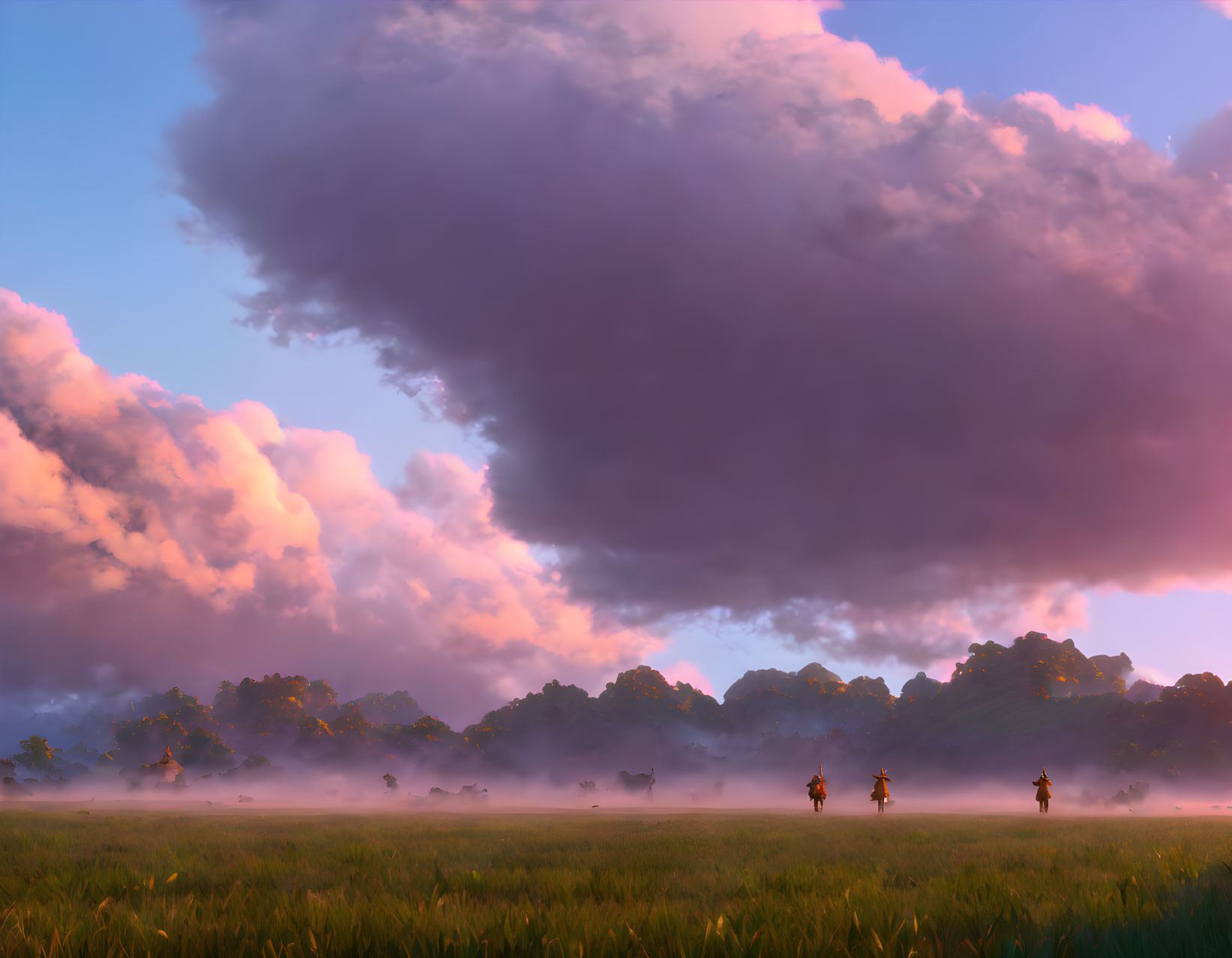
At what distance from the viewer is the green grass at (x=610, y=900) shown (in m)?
3.97

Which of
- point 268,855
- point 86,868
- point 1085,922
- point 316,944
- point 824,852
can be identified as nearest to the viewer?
point 316,944

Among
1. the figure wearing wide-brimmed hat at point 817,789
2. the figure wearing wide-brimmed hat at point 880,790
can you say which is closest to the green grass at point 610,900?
the figure wearing wide-brimmed hat at point 817,789

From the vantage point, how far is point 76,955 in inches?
155

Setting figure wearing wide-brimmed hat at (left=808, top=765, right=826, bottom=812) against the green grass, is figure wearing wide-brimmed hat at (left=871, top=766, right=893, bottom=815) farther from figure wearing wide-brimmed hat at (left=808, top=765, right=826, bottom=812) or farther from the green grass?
the green grass

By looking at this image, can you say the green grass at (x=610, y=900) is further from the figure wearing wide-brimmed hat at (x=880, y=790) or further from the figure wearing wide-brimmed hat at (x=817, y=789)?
the figure wearing wide-brimmed hat at (x=880, y=790)

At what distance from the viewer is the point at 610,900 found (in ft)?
19.5

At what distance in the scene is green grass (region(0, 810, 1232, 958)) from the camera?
397 cm

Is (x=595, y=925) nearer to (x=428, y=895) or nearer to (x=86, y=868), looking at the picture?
(x=428, y=895)

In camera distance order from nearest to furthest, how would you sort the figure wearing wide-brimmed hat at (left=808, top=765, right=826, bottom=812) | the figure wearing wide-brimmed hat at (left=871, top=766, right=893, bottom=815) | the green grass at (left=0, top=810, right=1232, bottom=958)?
the green grass at (left=0, top=810, right=1232, bottom=958) < the figure wearing wide-brimmed hat at (left=808, top=765, right=826, bottom=812) < the figure wearing wide-brimmed hat at (left=871, top=766, right=893, bottom=815)

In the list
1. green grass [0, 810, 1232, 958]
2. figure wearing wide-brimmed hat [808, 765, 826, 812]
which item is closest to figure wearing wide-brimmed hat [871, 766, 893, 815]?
figure wearing wide-brimmed hat [808, 765, 826, 812]

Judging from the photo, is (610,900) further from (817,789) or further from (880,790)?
(880,790)

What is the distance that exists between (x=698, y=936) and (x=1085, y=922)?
2412mm

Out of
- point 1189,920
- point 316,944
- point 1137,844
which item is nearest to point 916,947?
point 1189,920

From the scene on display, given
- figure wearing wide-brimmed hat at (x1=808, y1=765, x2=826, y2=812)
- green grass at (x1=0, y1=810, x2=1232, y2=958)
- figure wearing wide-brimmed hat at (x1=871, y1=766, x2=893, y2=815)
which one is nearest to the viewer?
green grass at (x1=0, y1=810, x2=1232, y2=958)
